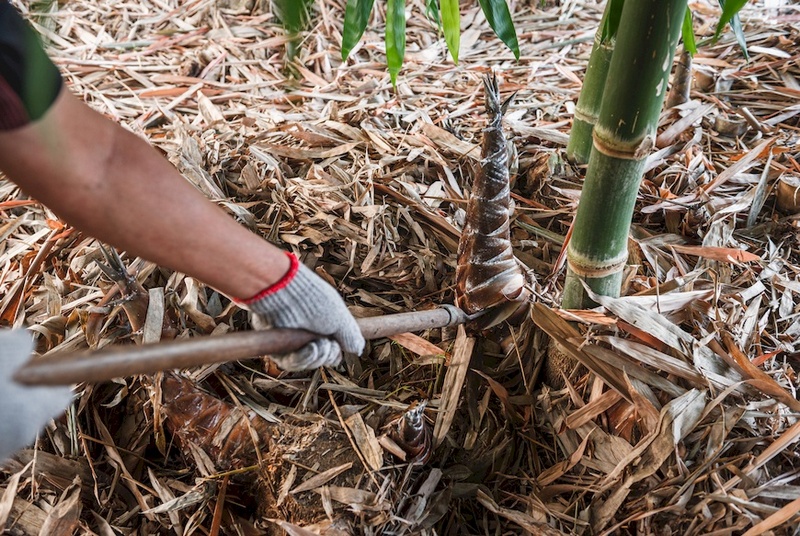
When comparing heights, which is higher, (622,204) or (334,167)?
(622,204)

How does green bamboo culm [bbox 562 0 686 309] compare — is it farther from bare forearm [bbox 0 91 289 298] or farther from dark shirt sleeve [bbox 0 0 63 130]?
dark shirt sleeve [bbox 0 0 63 130]

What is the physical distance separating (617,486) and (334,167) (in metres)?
1.17

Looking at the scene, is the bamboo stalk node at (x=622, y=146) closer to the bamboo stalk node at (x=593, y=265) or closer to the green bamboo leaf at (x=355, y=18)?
the bamboo stalk node at (x=593, y=265)

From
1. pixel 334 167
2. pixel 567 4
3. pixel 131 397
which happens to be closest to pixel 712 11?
pixel 567 4

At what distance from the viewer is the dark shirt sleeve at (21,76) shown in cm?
80

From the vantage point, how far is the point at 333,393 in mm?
1544

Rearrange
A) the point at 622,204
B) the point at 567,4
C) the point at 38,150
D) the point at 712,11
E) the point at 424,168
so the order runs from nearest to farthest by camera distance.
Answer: the point at 38,150 → the point at 622,204 → the point at 424,168 → the point at 712,11 → the point at 567,4

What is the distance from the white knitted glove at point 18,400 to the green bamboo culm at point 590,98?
1.41 metres

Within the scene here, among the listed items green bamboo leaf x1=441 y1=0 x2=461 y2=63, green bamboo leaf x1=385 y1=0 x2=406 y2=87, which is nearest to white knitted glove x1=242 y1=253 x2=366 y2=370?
green bamboo leaf x1=385 y1=0 x2=406 y2=87

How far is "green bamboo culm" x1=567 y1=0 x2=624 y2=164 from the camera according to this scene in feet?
5.70

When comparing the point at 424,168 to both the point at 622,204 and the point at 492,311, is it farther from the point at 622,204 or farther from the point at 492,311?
the point at 622,204

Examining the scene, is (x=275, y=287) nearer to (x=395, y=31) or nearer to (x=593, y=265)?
(x=395, y=31)

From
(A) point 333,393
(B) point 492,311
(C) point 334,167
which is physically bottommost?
(A) point 333,393

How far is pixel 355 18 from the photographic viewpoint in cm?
122
